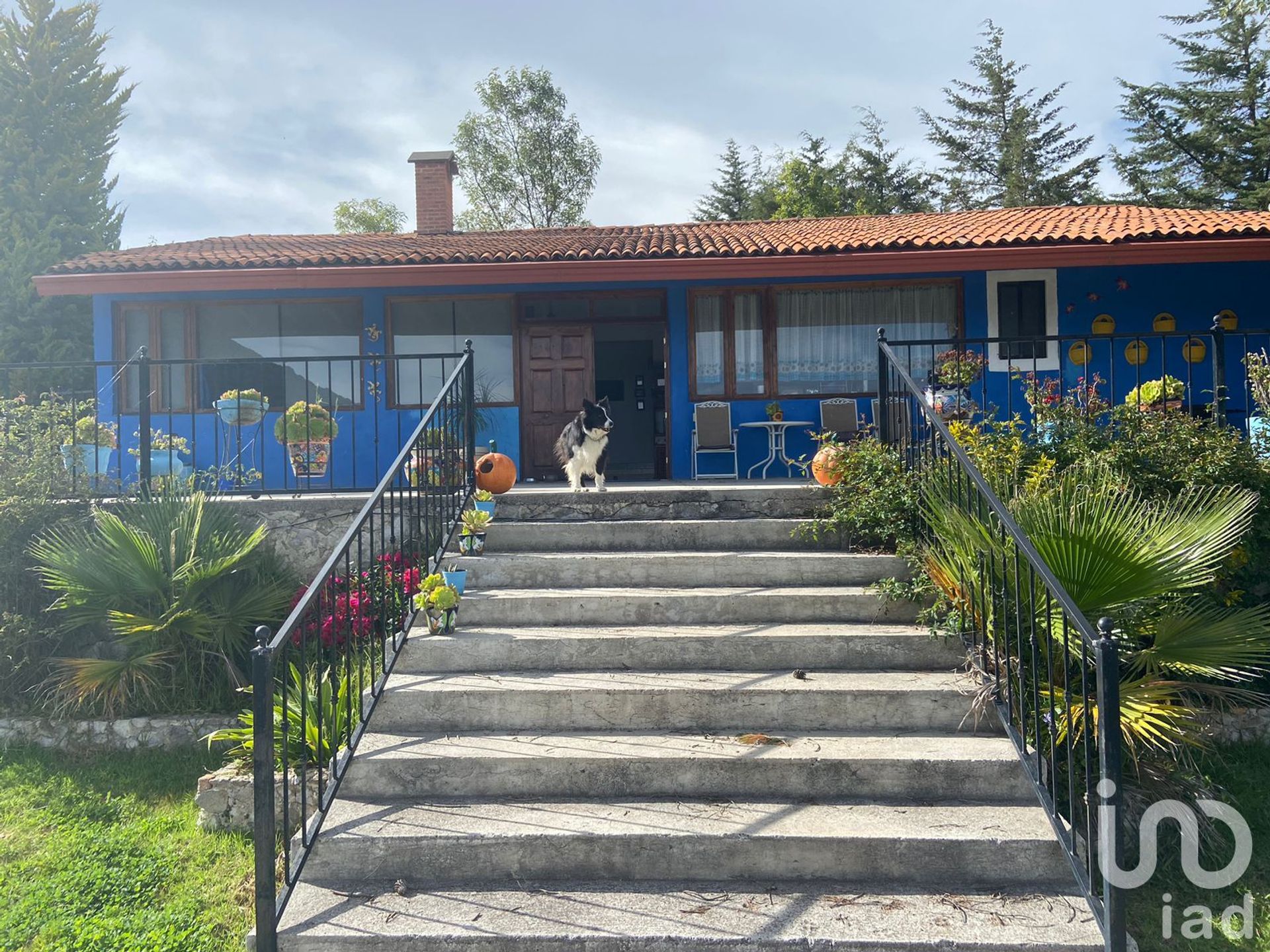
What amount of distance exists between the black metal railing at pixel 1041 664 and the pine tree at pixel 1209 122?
23.2 meters

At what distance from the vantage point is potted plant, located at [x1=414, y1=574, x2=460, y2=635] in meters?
4.46

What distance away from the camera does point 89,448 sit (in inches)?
260

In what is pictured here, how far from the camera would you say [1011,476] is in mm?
4883

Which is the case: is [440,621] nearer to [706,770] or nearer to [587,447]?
[706,770]

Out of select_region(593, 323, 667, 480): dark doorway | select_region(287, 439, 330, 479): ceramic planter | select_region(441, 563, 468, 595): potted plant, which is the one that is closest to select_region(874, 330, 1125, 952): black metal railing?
select_region(441, 563, 468, 595): potted plant

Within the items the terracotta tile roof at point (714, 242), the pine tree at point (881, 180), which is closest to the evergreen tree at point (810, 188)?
the pine tree at point (881, 180)

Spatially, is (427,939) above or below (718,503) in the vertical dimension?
below

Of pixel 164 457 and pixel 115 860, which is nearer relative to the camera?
pixel 115 860

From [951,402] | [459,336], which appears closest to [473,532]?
[951,402]

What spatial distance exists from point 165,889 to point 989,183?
29.4 metres

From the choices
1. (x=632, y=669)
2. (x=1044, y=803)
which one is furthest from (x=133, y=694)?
(x=1044, y=803)

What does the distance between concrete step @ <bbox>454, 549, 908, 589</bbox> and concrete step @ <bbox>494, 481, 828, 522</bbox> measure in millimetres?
762

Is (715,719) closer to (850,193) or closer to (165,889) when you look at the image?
(165,889)

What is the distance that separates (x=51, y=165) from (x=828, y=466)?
72.2 ft
